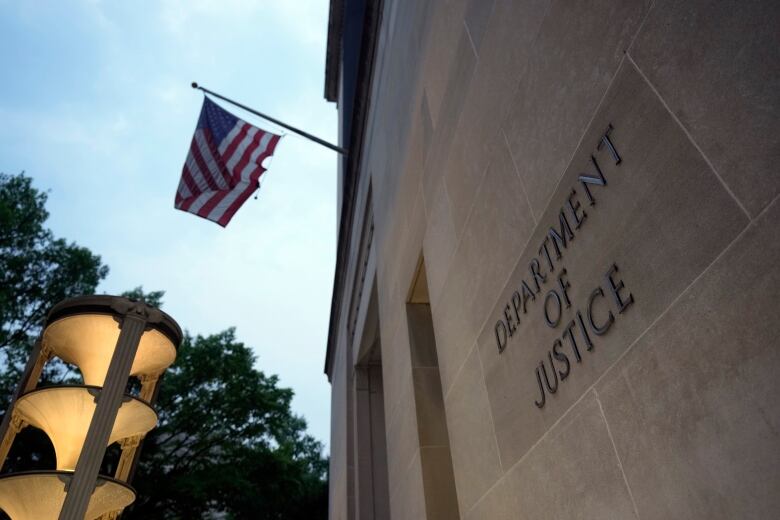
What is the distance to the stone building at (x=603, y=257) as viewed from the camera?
69.1 inches

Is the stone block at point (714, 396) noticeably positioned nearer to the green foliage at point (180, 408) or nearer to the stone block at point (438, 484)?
the stone block at point (438, 484)

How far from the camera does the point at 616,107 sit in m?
2.49

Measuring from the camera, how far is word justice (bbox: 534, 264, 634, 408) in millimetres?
2438

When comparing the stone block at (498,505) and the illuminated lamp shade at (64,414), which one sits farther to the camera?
the stone block at (498,505)

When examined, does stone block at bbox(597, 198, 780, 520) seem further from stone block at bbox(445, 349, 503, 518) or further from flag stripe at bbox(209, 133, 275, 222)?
flag stripe at bbox(209, 133, 275, 222)

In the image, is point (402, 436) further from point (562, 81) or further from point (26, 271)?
point (26, 271)

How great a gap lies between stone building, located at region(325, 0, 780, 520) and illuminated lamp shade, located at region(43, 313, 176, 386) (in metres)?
2.46

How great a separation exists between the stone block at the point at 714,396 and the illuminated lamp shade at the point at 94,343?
9.91 ft

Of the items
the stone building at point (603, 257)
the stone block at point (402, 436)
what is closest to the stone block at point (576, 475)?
the stone building at point (603, 257)

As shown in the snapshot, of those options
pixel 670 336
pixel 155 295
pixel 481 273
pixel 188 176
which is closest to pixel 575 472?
pixel 670 336

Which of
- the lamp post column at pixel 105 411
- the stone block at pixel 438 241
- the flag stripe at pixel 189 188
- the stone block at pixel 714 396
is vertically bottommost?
the stone block at pixel 714 396

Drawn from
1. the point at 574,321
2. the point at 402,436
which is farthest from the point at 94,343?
the point at 402,436

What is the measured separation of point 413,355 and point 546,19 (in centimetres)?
430

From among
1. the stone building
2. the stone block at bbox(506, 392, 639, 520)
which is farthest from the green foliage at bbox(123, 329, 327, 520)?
the stone block at bbox(506, 392, 639, 520)
